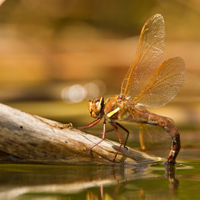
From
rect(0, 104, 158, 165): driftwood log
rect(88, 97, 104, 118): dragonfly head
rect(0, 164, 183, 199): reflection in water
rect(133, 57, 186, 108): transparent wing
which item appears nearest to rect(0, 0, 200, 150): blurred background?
rect(133, 57, 186, 108): transparent wing

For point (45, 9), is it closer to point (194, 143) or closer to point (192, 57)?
point (192, 57)

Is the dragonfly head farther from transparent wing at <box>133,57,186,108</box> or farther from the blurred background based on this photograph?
the blurred background

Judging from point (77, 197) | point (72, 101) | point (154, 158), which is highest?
point (72, 101)

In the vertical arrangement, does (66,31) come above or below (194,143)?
above

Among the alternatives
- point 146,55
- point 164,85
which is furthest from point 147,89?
point 146,55

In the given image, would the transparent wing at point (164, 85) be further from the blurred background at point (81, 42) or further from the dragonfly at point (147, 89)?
the blurred background at point (81, 42)

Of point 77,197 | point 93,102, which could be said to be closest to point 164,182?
point 77,197
